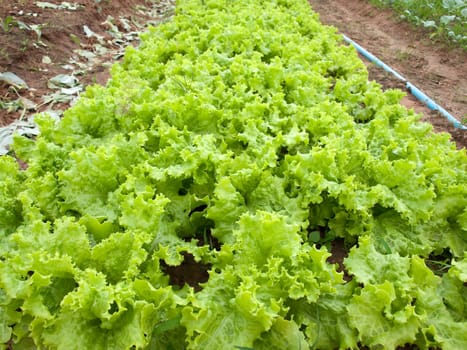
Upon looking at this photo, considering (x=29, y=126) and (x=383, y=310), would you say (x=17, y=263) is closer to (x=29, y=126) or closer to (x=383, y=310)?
(x=383, y=310)

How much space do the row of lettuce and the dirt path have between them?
231 mm

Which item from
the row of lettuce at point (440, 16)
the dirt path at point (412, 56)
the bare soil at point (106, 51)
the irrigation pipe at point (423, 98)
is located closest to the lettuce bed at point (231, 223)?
the irrigation pipe at point (423, 98)

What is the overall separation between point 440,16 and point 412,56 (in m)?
2.82

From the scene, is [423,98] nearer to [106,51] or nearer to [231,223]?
[231,223]

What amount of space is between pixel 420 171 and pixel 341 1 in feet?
47.7

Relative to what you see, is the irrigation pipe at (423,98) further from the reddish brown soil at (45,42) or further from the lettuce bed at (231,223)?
the reddish brown soil at (45,42)

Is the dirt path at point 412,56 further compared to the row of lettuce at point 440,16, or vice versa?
the row of lettuce at point 440,16

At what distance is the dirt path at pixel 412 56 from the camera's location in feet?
23.8

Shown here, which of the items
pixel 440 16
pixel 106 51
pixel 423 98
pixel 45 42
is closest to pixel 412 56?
pixel 440 16

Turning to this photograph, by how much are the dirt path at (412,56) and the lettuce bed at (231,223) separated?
7.94 feet

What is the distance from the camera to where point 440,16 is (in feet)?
38.2

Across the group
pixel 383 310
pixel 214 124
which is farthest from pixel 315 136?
pixel 383 310

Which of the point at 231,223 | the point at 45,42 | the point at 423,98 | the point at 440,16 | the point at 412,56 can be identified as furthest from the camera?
the point at 440,16

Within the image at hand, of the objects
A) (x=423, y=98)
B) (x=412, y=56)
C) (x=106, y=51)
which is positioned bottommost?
(x=106, y=51)
